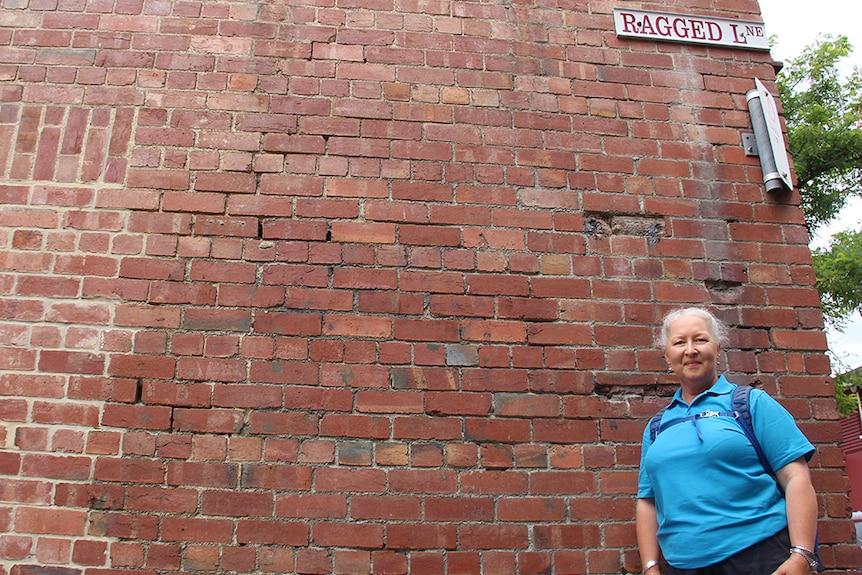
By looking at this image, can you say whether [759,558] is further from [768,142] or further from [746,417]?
[768,142]

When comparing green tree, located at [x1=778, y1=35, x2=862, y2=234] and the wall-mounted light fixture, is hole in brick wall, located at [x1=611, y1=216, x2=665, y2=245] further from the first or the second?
green tree, located at [x1=778, y1=35, x2=862, y2=234]

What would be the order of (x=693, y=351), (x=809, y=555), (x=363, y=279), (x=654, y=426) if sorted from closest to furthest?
(x=809, y=555)
(x=693, y=351)
(x=654, y=426)
(x=363, y=279)

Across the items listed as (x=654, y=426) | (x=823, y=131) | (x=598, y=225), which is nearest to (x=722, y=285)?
(x=598, y=225)

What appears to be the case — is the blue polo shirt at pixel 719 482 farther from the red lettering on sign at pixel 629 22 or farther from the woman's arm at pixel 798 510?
the red lettering on sign at pixel 629 22

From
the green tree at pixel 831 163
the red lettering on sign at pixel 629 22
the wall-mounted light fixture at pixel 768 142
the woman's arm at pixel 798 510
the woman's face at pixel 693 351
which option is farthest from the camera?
the green tree at pixel 831 163

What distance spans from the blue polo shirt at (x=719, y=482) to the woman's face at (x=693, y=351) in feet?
0.28

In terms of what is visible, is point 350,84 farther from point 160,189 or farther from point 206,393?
point 206,393

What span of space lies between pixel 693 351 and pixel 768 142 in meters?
1.39

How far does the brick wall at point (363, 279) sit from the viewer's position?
2.59m

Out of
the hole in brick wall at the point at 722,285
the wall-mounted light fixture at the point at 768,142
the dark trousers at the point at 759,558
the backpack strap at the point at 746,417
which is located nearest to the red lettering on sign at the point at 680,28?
the wall-mounted light fixture at the point at 768,142

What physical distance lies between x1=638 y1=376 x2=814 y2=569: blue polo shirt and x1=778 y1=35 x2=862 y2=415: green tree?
34.5 feet

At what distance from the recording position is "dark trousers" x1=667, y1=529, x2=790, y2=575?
2.07 meters

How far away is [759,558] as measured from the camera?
2086 millimetres

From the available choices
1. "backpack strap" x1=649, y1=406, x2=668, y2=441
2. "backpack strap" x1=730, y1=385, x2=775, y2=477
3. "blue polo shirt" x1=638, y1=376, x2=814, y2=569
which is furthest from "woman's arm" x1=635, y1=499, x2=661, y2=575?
"backpack strap" x1=730, y1=385, x2=775, y2=477
